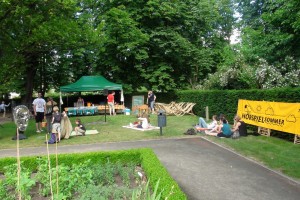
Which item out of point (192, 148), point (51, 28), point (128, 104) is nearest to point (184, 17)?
point (128, 104)

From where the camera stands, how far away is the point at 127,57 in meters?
27.5

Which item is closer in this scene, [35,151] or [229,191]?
[229,191]

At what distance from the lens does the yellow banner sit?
429 inches

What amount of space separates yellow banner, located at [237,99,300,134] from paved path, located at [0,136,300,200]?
3187 millimetres

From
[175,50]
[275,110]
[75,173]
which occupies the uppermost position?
[175,50]

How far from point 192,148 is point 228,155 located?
1525mm

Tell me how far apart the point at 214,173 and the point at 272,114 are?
6.19 meters

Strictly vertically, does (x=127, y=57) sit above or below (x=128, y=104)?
above

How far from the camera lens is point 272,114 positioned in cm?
1220

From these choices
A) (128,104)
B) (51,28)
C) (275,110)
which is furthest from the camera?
(128,104)

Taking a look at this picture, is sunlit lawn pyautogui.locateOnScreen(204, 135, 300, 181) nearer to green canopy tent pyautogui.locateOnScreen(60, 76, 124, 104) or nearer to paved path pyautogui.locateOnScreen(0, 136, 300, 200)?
paved path pyautogui.locateOnScreen(0, 136, 300, 200)

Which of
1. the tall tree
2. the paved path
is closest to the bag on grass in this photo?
the paved path

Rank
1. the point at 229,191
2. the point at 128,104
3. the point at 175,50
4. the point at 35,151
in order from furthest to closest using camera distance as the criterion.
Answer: the point at 128,104 < the point at 175,50 < the point at 35,151 < the point at 229,191

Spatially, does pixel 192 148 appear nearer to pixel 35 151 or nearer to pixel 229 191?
pixel 229 191
